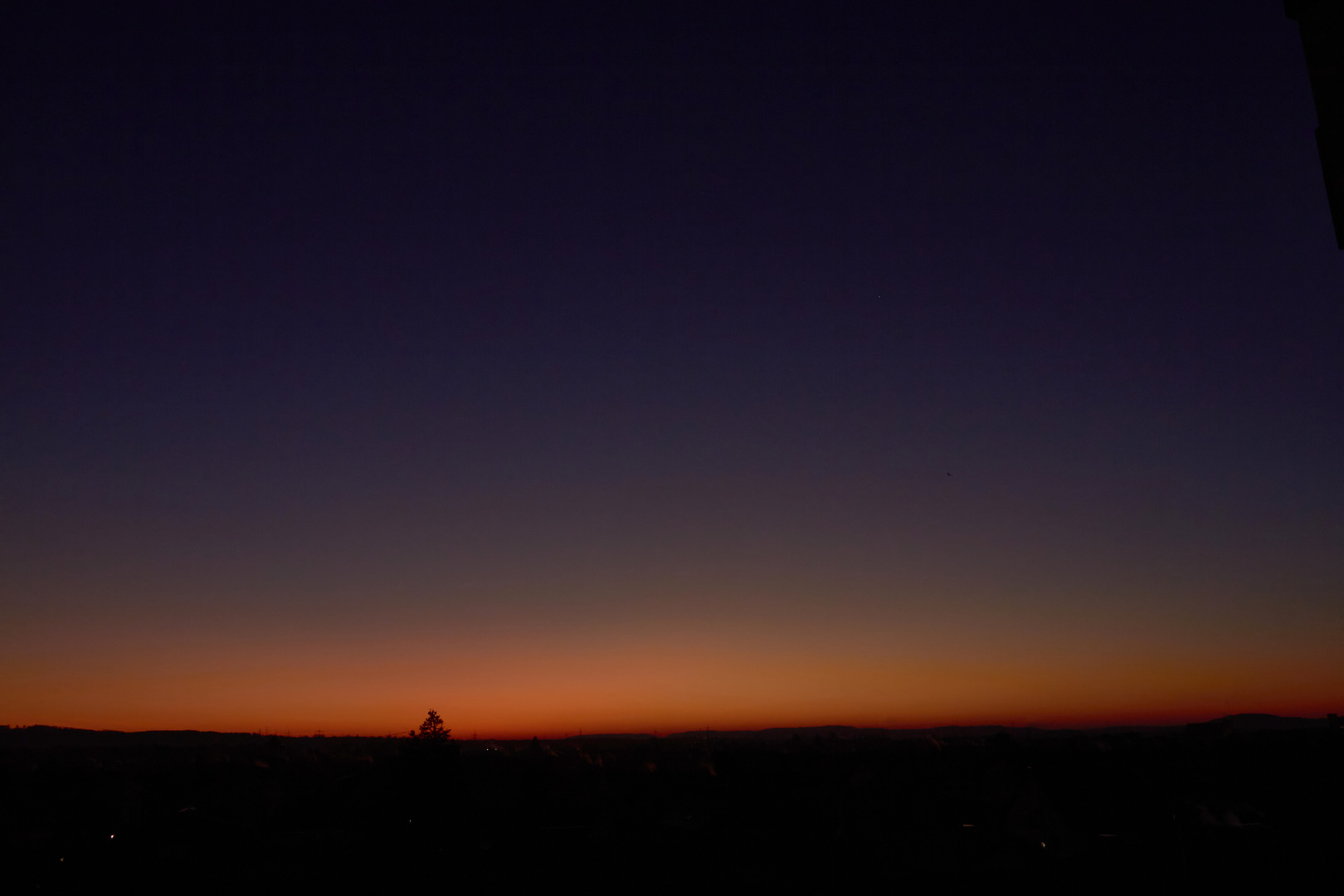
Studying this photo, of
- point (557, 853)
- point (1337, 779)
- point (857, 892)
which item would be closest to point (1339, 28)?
point (857, 892)

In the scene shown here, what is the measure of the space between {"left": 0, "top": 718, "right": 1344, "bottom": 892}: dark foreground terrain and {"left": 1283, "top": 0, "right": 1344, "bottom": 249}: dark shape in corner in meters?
33.8

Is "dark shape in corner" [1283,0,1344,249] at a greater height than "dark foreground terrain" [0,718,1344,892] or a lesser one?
greater

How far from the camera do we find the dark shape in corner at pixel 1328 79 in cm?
176

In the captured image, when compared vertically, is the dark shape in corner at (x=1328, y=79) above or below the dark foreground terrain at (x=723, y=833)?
above

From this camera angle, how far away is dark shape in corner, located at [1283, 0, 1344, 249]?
1764mm

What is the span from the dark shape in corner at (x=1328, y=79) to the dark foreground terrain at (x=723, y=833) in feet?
111

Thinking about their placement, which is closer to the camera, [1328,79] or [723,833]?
[1328,79]

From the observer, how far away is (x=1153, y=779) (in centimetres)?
5178

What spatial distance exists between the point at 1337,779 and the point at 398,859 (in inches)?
2130

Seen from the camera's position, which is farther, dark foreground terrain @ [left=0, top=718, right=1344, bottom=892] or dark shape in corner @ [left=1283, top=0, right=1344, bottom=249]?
dark foreground terrain @ [left=0, top=718, right=1344, bottom=892]

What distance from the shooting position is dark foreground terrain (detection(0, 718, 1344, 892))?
32688 millimetres

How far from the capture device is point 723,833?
137 feet

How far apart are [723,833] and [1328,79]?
4446 cm

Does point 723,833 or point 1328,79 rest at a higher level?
point 1328,79
